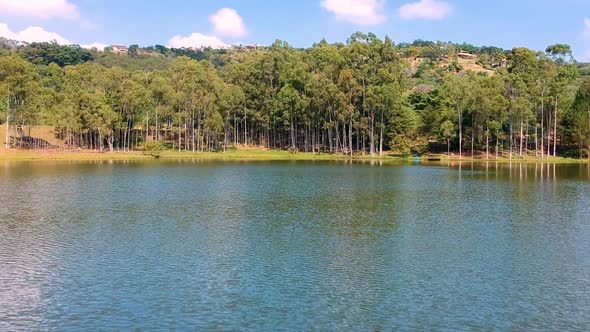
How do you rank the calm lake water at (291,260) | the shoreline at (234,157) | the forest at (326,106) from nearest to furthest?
the calm lake water at (291,260)
the shoreline at (234,157)
the forest at (326,106)

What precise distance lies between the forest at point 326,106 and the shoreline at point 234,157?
108 inches

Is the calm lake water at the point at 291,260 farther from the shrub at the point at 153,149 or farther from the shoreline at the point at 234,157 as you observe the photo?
the shrub at the point at 153,149

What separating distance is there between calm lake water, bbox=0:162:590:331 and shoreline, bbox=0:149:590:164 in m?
46.0

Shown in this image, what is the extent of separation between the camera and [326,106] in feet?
363

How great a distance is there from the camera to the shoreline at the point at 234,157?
95062mm

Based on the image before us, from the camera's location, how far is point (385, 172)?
74.2m

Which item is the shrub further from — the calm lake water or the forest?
the calm lake water

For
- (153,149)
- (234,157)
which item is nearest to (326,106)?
(234,157)

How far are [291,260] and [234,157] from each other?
82.2 m

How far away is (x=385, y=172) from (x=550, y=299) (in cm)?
5422

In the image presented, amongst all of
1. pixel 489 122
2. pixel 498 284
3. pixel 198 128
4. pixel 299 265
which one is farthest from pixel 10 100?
pixel 498 284

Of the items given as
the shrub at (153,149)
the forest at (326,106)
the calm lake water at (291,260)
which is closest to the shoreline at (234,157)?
the shrub at (153,149)

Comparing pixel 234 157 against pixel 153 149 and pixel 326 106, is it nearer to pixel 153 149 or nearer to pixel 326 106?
pixel 153 149

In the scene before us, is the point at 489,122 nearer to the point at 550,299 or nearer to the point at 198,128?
the point at 198,128
